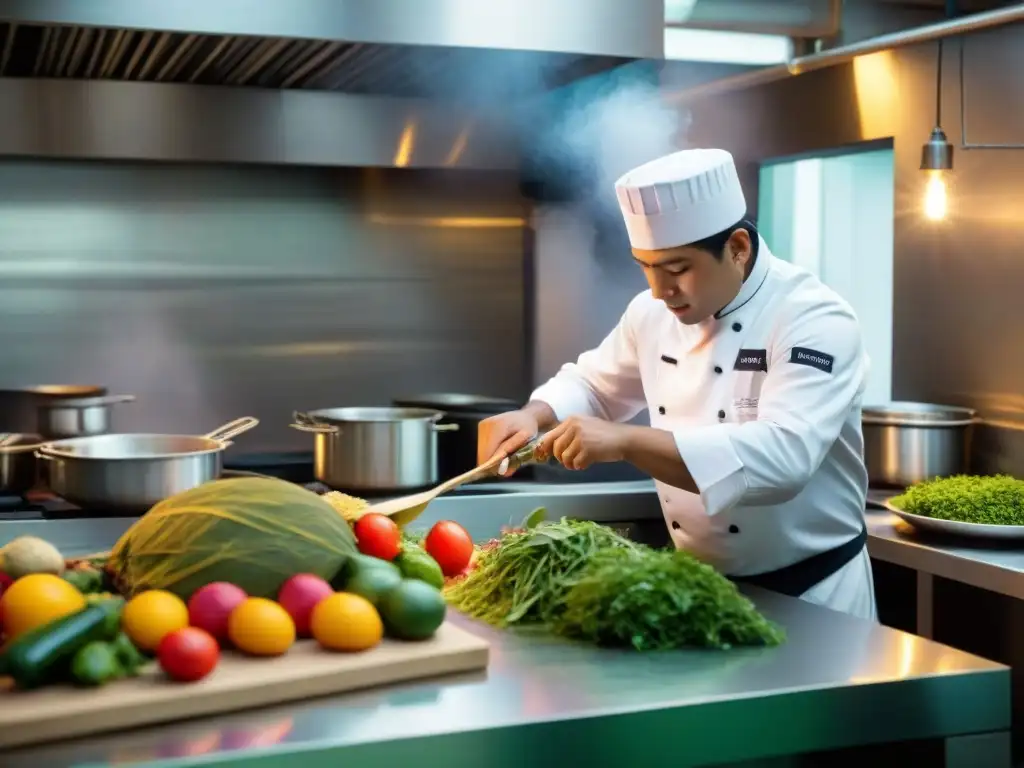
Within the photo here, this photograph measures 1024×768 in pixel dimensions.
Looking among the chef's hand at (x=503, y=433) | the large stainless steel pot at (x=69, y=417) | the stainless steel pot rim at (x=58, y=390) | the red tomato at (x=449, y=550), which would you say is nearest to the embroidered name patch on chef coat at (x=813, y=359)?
the chef's hand at (x=503, y=433)

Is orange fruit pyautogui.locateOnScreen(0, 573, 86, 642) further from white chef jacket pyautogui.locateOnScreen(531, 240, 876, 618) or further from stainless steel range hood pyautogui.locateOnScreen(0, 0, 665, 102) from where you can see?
stainless steel range hood pyautogui.locateOnScreen(0, 0, 665, 102)

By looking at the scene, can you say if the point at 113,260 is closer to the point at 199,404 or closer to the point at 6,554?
the point at 199,404

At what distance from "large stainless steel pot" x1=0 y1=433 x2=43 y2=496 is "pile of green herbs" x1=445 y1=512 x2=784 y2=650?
134cm

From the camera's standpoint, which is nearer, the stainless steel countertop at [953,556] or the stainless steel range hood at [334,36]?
the stainless steel range hood at [334,36]

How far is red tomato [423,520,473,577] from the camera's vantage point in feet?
6.43

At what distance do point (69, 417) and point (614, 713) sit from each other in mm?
2069

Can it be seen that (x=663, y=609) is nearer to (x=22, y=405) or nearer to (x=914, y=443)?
(x=914, y=443)

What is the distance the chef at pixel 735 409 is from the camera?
1975 millimetres

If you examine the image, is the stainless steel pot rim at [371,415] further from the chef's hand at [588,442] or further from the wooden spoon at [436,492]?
the chef's hand at [588,442]

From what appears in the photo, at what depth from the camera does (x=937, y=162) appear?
288cm

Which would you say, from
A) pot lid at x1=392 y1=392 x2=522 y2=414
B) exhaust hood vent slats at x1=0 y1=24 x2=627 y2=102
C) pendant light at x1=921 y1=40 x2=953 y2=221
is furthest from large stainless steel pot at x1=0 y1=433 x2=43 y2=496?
pendant light at x1=921 y1=40 x2=953 y2=221

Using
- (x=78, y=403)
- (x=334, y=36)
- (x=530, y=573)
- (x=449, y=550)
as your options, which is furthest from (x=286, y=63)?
(x=530, y=573)

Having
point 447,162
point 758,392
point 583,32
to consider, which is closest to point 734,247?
point 758,392

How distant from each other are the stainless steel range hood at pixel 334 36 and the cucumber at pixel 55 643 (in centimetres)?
121
